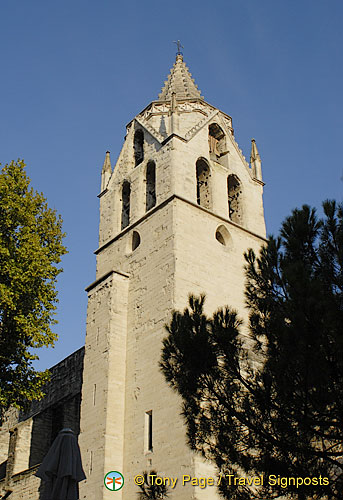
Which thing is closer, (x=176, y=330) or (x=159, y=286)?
(x=176, y=330)

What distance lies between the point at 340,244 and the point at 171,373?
3.58m

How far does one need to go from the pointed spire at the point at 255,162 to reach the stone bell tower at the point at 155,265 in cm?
6

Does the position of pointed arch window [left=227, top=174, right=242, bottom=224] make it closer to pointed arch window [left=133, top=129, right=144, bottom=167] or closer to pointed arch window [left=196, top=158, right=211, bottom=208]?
pointed arch window [left=196, top=158, right=211, bottom=208]

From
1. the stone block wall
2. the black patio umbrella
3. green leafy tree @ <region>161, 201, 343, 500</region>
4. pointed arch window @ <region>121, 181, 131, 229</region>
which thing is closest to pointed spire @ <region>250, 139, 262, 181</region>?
pointed arch window @ <region>121, 181, 131, 229</region>

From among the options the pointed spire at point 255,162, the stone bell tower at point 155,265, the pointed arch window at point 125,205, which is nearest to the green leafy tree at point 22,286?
the stone bell tower at point 155,265

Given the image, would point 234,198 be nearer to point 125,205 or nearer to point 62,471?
point 125,205

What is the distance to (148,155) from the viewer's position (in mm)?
22672

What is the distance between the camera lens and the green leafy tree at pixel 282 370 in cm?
804

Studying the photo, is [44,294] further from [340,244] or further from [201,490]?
[340,244]

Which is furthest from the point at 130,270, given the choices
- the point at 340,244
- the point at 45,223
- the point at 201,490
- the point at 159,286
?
the point at 340,244

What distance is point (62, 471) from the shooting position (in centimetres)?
831

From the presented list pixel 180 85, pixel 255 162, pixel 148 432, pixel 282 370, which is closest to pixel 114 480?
pixel 148 432

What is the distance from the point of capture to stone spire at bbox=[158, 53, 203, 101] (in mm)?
26188

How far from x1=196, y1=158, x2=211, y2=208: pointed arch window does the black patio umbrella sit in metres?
13.9
